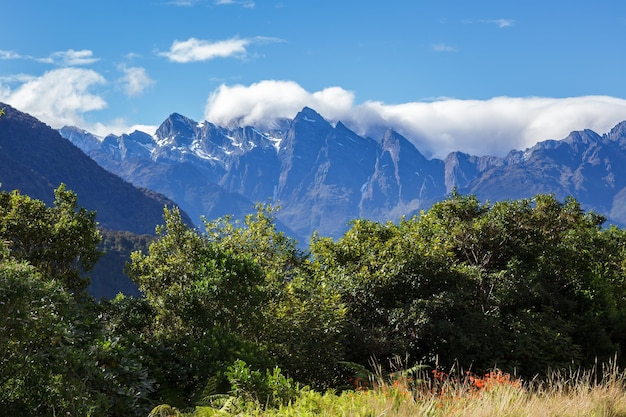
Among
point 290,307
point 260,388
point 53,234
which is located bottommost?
point 260,388

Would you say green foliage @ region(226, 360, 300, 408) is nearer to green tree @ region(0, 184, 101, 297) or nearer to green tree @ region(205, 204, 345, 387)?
green tree @ region(205, 204, 345, 387)

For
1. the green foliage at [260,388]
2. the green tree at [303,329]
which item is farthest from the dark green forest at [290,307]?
the green foliage at [260,388]

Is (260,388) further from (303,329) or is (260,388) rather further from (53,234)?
(53,234)

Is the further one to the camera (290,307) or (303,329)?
(290,307)

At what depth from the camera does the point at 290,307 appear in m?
14.1

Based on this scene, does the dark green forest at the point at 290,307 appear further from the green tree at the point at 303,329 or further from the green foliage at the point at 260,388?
the green foliage at the point at 260,388

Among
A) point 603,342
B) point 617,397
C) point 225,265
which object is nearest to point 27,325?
point 225,265

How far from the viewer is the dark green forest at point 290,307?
7.93 m

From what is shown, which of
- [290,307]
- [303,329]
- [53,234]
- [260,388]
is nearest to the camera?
[260,388]

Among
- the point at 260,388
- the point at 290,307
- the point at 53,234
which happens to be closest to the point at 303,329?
the point at 290,307

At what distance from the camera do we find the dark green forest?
793 cm

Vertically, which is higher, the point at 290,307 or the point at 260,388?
the point at 290,307

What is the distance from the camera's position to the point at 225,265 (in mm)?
12672

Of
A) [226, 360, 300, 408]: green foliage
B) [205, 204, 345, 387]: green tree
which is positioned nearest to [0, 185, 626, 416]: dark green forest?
[205, 204, 345, 387]: green tree
